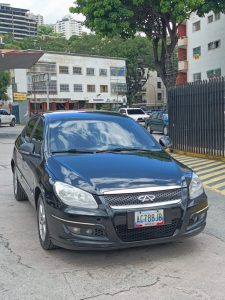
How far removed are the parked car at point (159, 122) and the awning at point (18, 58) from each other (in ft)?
23.6

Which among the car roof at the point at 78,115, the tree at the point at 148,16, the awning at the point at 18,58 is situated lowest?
the car roof at the point at 78,115

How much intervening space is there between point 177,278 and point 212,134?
8.72m

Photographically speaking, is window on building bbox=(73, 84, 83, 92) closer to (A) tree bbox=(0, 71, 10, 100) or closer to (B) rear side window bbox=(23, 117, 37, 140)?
(A) tree bbox=(0, 71, 10, 100)

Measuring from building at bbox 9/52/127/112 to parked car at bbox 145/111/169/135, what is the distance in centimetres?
3180

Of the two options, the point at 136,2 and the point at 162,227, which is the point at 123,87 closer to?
the point at 136,2

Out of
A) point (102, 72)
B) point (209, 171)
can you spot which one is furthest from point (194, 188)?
point (102, 72)

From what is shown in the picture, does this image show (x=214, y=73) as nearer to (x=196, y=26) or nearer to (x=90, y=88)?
(x=196, y=26)

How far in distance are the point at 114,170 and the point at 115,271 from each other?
1035mm

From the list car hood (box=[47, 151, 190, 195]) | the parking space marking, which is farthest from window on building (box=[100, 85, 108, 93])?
car hood (box=[47, 151, 190, 195])

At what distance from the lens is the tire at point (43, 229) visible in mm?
4832

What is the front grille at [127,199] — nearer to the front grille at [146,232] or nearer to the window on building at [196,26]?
the front grille at [146,232]

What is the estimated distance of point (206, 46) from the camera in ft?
136

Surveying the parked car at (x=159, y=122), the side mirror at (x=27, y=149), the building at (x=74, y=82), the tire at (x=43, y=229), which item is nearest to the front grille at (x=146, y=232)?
the tire at (x=43, y=229)

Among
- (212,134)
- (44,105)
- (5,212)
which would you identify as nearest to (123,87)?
(44,105)
